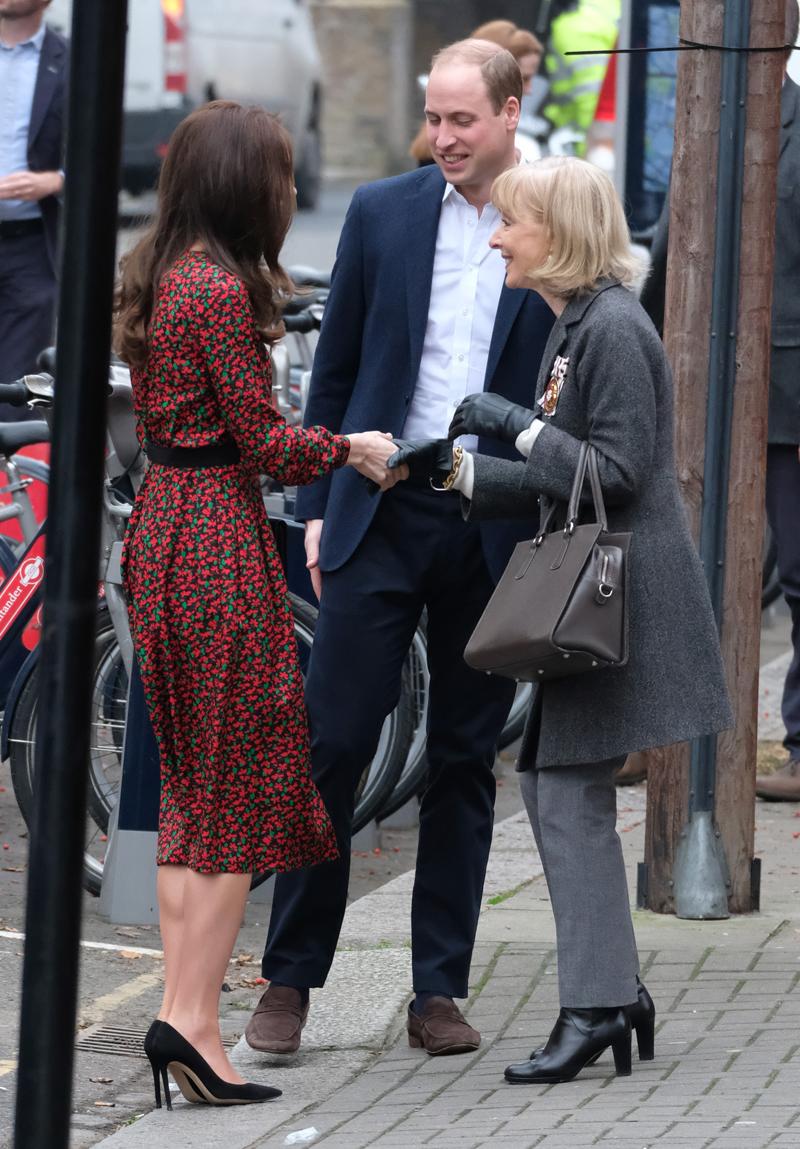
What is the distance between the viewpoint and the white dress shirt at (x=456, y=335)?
459cm

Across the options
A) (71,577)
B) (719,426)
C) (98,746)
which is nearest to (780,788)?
(719,426)

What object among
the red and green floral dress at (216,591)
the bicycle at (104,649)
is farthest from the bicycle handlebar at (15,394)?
the red and green floral dress at (216,591)

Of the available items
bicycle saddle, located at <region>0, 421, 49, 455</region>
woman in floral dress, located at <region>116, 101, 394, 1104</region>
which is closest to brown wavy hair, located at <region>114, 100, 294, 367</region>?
woman in floral dress, located at <region>116, 101, 394, 1104</region>

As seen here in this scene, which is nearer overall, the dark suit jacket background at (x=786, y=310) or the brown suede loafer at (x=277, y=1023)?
the brown suede loafer at (x=277, y=1023)

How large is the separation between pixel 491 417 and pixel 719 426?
147cm

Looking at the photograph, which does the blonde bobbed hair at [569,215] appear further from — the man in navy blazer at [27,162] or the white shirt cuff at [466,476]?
the man in navy blazer at [27,162]

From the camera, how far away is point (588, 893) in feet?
14.1

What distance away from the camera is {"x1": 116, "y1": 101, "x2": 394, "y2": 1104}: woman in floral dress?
4.15 meters

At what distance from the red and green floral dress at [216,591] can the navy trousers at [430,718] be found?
307mm

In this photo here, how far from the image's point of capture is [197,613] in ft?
13.7

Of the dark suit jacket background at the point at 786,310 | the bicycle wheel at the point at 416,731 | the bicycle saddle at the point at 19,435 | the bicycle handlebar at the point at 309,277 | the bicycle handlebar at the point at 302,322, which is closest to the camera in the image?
the bicycle saddle at the point at 19,435

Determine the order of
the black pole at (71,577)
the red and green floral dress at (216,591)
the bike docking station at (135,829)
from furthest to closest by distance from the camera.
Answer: the bike docking station at (135,829) → the red and green floral dress at (216,591) → the black pole at (71,577)

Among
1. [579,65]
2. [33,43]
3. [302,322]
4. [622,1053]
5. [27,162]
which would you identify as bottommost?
[622,1053]

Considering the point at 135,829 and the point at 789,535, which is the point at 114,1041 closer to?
the point at 135,829
